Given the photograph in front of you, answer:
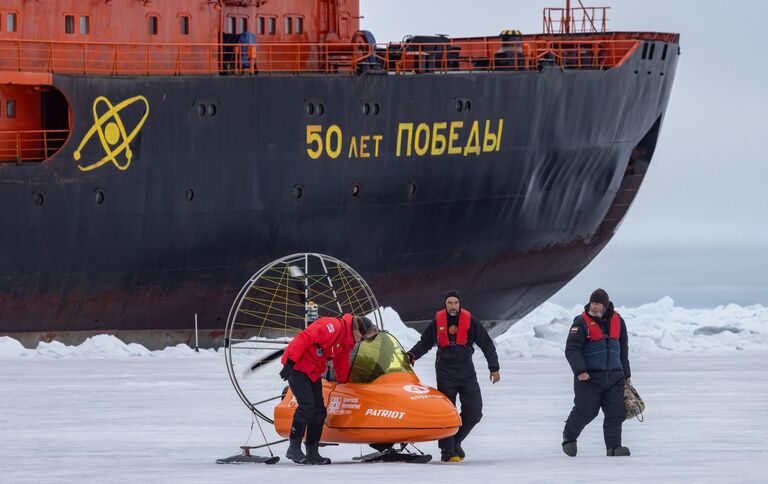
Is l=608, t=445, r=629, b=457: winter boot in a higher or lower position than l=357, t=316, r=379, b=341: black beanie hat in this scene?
lower

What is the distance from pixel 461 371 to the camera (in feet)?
48.9

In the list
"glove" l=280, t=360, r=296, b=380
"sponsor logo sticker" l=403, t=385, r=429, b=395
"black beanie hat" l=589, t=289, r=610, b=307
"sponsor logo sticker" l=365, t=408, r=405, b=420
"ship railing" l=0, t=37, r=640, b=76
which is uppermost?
"ship railing" l=0, t=37, r=640, b=76

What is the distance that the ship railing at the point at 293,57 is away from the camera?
99.6ft

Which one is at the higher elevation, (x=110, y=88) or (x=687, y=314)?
(x=110, y=88)

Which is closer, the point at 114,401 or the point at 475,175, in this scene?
the point at 114,401

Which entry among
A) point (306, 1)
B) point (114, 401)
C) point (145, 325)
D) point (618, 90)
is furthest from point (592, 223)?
point (114, 401)

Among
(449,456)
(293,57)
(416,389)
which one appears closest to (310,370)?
(416,389)

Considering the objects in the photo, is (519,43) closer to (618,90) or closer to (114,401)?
(618,90)

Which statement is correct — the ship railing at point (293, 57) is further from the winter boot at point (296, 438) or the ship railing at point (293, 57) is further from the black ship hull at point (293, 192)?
the winter boot at point (296, 438)

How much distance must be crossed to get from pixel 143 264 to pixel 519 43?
10.1 metres

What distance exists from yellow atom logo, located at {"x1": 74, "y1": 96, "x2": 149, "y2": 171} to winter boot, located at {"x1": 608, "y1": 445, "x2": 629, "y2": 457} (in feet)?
55.6

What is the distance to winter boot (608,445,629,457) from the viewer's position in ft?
46.6

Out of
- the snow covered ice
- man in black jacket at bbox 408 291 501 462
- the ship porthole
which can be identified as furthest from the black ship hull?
man in black jacket at bbox 408 291 501 462

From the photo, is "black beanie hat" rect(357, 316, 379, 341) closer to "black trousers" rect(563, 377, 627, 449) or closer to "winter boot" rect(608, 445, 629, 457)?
"black trousers" rect(563, 377, 627, 449)
